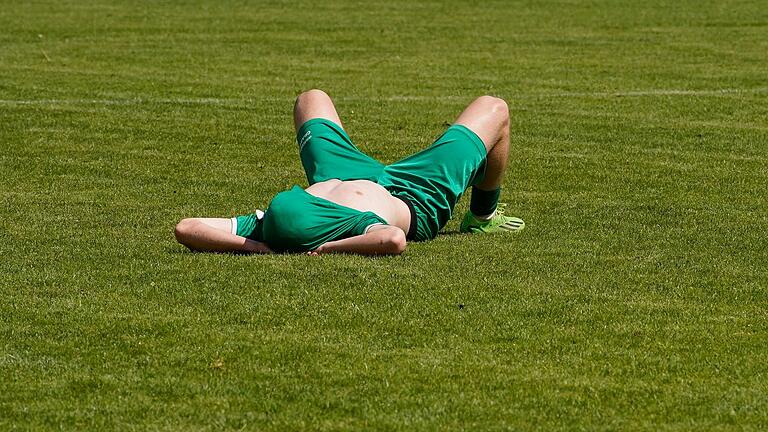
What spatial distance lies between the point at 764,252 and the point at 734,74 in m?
8.61

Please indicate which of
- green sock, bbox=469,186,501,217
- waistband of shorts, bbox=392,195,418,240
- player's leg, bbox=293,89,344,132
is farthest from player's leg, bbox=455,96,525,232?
player's leg, bbox=293,89,344,132

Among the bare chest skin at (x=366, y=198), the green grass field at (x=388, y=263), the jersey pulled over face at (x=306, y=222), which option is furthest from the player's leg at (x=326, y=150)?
the green grass field at (x=388, y=263)

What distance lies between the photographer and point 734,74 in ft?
53.4

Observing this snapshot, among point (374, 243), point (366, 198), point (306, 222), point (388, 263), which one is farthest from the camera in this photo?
point (366, 198)

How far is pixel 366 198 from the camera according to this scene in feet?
26.5

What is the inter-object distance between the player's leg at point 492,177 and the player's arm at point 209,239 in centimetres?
145

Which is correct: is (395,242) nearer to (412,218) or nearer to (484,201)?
(412,218)

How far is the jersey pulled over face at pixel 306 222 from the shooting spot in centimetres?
783

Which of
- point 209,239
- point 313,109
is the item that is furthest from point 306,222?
point 313,109

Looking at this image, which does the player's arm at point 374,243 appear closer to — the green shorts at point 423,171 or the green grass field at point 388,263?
the green grass field at point 388,263

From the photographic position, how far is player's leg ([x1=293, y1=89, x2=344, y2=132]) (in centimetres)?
890

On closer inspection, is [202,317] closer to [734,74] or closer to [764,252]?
[764,252]

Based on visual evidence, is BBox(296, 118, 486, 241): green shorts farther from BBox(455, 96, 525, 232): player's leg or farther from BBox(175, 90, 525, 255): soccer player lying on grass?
BBox(455, 96, 525, 232): player's leg

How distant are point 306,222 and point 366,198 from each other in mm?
427
